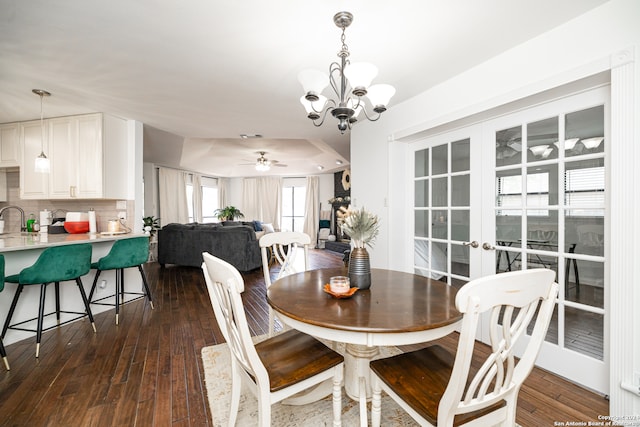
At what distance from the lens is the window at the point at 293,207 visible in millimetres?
9734

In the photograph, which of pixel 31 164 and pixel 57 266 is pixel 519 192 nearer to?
pixel 57 266

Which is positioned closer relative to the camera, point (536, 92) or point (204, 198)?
point (536, 92)

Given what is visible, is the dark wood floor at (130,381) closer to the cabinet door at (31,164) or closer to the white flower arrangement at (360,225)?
the white flower arrangement at (360,225)

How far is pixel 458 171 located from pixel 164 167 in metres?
7.02

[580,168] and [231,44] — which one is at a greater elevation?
[231,44]

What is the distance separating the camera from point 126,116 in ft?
11.7

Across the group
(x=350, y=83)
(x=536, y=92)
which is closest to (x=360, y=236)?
(x=350, y=83)

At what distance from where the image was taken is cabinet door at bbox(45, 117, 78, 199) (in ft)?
11.7

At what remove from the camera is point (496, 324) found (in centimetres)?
87

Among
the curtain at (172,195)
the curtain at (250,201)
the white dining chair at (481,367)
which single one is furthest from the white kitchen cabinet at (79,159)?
the curtain at (250,201)

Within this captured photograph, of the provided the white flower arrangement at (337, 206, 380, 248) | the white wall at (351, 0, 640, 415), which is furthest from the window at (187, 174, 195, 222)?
the white flower arrangement at (337, 206, 380, 248)

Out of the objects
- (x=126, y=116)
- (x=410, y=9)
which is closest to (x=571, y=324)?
(x=410, y=9)

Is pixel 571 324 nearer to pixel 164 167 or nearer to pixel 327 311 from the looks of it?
pixel 327 311

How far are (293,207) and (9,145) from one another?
22.5 ft
